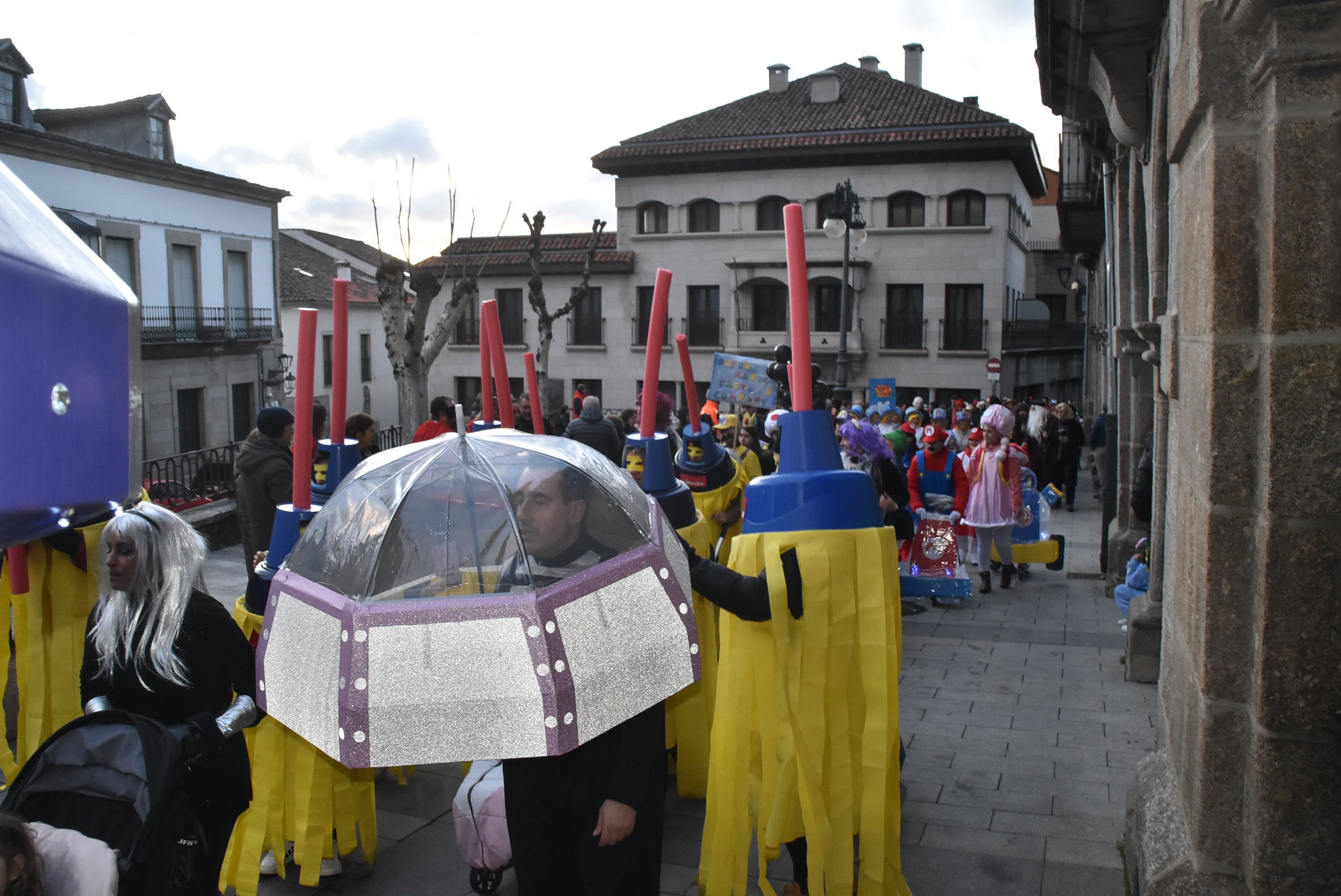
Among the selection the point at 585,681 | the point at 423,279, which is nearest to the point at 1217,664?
the point at 585,681

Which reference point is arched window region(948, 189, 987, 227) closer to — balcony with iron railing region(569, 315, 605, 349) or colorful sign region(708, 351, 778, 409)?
balcony with iron railing region(569, 315, 605, 349)

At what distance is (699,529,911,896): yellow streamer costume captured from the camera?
137 inches

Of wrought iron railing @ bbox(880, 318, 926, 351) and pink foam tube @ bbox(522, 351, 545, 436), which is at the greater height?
wrought iron railing @ bbox(880, 318, 926, 351)

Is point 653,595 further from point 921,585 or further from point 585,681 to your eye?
point 921,585

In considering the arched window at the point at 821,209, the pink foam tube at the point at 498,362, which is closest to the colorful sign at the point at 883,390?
the arched window at the point at 821,209

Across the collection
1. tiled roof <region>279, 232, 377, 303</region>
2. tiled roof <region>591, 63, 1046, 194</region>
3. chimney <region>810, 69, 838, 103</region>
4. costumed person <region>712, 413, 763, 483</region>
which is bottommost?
costumed person <region>712, 413, 763, 483</region>

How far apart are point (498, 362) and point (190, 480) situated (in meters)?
11.9

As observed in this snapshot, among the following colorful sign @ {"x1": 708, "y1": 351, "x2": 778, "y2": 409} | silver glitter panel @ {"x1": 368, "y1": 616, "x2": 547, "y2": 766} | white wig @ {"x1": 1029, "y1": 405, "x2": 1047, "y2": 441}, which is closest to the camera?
silver glitter panel @ {"x1": 368, "y1": 616, "x2": 547, "y2": 766}

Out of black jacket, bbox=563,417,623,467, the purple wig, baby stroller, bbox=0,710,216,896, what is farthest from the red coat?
baby stroller, bbox=0,710,216,896

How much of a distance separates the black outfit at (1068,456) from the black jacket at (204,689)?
16.0 meters

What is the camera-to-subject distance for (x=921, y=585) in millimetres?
8625

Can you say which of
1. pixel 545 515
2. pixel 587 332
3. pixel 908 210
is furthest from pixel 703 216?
pixel 545 515

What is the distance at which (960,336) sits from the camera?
30.8 m

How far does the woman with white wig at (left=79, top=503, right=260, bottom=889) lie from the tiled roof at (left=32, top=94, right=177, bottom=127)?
26.8m
